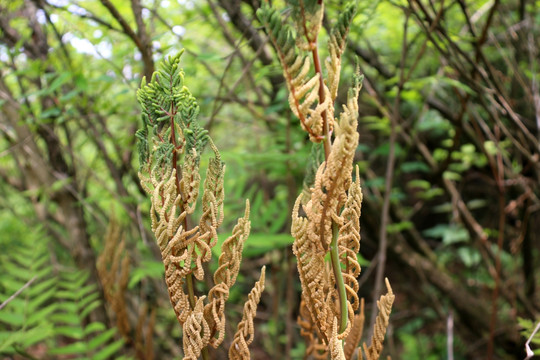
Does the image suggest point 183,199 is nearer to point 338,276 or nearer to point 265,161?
point 338,276

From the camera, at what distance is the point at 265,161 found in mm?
1422

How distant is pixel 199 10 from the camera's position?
178 centimetres

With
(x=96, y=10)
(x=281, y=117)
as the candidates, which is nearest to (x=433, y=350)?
(x=281, y=117)

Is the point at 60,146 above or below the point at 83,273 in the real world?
A: above

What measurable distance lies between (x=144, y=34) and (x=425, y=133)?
83.4 inches

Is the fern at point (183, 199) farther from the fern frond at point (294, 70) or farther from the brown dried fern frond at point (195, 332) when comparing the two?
the fern frond at point (294, 70)

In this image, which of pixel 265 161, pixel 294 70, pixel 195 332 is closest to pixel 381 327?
pixel 195 332

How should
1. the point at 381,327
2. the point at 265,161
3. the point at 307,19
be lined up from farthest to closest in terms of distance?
the point at 265,161, the point at 381,327, the point at 307,19

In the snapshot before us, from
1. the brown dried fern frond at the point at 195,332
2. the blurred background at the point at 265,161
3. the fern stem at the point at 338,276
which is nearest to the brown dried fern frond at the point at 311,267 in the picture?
the fern stem at the point at 338,276

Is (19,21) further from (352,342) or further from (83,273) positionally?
(352,342)

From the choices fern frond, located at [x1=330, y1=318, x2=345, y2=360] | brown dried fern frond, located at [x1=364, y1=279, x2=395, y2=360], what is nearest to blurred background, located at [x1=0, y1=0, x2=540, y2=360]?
brown dried fern frond, located at [x1=364, y1=279, x2=395, y2=360]

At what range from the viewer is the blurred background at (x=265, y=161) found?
48.1 inches

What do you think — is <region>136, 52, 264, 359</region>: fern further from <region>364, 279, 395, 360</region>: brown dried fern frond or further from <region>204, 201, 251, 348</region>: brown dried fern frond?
<region>364, 279, 395, 360</region>: brown dried fern frond

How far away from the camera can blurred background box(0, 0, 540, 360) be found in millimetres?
1221
